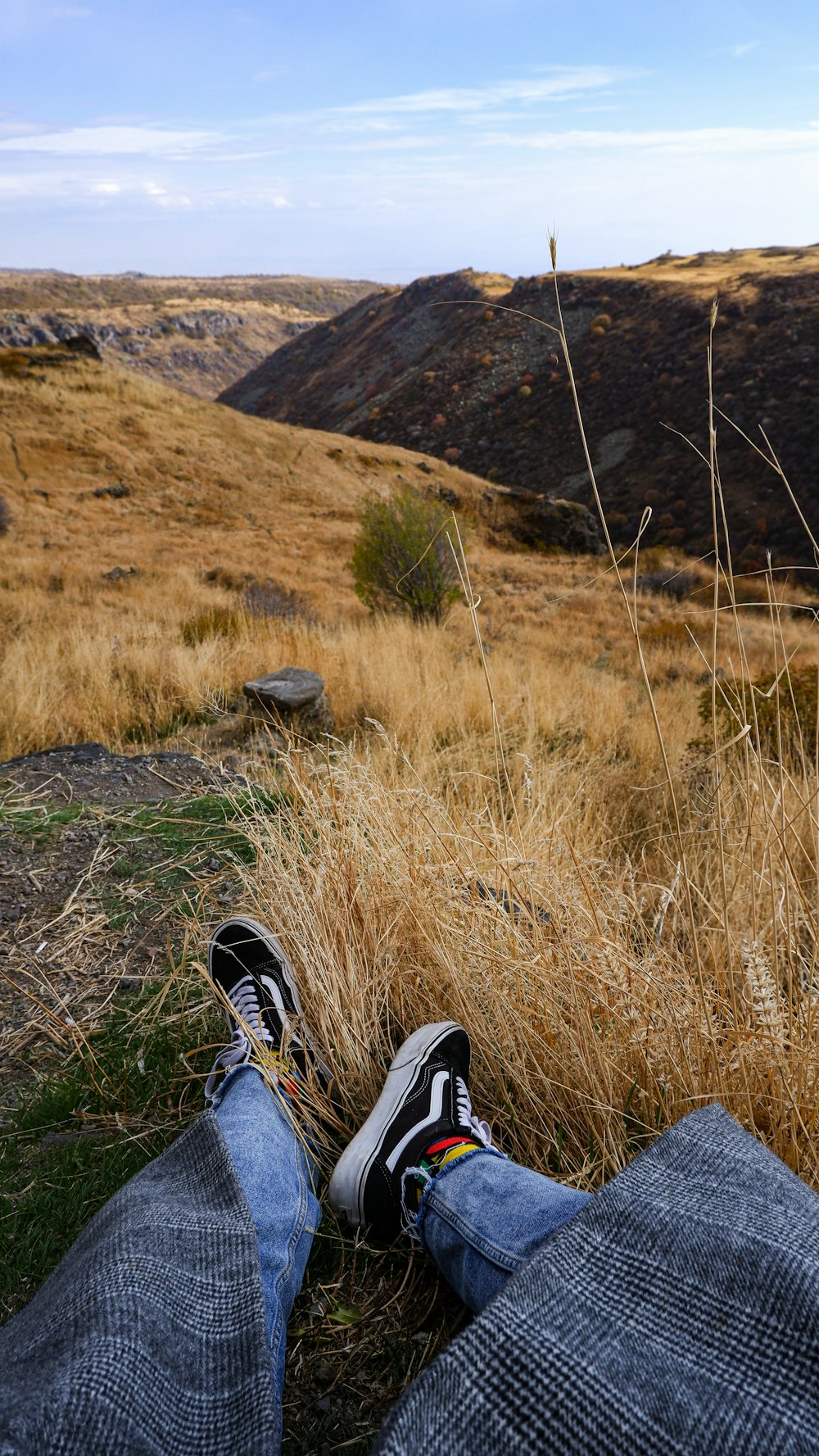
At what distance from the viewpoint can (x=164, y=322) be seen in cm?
7425

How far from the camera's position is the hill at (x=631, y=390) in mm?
26203

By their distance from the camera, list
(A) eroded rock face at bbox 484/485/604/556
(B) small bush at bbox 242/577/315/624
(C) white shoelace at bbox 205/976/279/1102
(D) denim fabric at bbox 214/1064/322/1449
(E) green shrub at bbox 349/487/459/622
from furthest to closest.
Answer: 1. (A) eroded rock face at bbox 484/485/604/556
2. (E) green shrub at bbox 349/487/459/622
3. (B) small bush at bbox 242/577/315/624
4. (C) white shoelace at bbox 205/976/279/1102
5. (D) denim fabric at bbox 214/1064/322/1449

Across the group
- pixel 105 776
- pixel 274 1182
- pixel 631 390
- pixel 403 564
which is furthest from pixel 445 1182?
pixel 631 390

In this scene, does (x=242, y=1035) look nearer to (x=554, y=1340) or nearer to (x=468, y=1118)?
(x=468, y=1118)

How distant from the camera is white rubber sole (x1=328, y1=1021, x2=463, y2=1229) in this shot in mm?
1286

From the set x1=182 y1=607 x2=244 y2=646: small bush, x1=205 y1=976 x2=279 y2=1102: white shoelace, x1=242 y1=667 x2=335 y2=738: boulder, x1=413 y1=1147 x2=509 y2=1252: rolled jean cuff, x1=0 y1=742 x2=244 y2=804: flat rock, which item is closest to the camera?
x1=413 y1=1147 x2=509 y2=1252: rolled jean cuff

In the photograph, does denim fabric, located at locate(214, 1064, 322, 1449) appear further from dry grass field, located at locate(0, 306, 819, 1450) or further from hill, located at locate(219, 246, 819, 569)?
hill, located at locate(219, 246, 819, 569)

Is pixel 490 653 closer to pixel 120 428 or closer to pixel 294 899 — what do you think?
pixel 294 899

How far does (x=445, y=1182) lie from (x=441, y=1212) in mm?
50

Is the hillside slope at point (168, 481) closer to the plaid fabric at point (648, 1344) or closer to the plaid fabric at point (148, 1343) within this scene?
the plaid fabric at point (148, 1343)

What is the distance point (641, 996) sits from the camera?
55.4 inches

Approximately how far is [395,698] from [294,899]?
3.15 meters

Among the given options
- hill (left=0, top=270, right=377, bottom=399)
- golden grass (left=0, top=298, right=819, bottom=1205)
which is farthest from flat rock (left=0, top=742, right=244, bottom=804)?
hill (left=0, top=270, right=377, bottom=399)

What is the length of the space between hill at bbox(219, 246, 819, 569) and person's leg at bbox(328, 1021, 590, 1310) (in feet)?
61.7
